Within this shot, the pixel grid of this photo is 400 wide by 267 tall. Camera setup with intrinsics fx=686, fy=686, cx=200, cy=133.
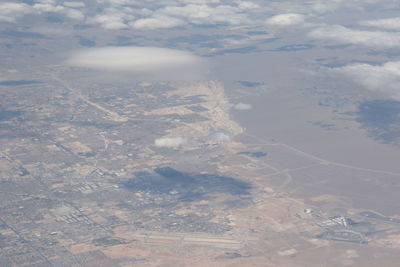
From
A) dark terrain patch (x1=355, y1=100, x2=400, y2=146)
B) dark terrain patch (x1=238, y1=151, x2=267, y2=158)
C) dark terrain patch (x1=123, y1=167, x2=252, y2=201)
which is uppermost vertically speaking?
dark terrain patch (x1=355, y1=100, x2=400, y2=146)

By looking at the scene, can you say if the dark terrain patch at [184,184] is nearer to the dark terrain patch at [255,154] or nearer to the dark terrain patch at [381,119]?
the dark terrain patch at [255,154]

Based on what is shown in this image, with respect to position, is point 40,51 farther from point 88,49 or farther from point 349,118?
point 349,118

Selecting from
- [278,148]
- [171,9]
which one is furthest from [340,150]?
[171,9]

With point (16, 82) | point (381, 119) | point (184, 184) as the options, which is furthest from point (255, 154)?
point (16, 82)

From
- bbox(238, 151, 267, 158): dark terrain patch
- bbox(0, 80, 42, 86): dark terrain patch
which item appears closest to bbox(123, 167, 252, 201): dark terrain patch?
bbox(238, 151, 267, 158): dark terrain patch

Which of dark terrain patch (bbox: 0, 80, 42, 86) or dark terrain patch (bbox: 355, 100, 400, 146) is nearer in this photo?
dark terrain patch (bbox: 355, 100, 400, 146)

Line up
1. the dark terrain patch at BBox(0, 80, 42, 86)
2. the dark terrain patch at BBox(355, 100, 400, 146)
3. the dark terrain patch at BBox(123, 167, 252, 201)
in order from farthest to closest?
the dark terrain patch at BBox(0, 80, 42, 86) < the dark terrain patch at BBox(355, 100, 400, 146) < the dark terrain patch at BBox(123, 167, 252, 201)

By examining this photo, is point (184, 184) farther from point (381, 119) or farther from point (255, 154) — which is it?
point (381, 119)

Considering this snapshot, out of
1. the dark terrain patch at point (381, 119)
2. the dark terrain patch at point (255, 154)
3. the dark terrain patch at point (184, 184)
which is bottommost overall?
the dark terrain patch at point (184, 184)

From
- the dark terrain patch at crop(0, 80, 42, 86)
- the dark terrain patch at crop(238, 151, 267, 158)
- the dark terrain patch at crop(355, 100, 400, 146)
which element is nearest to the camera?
the dark terrain patch at crop(238, 151, 267, 158)

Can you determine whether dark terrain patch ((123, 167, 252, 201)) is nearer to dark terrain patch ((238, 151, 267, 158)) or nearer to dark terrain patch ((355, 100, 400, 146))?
dark terrain patch ((238, 151, 267, 158))

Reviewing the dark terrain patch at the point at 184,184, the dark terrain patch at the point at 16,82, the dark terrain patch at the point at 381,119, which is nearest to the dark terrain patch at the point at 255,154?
the dark terrain patch at the point at 184,184
